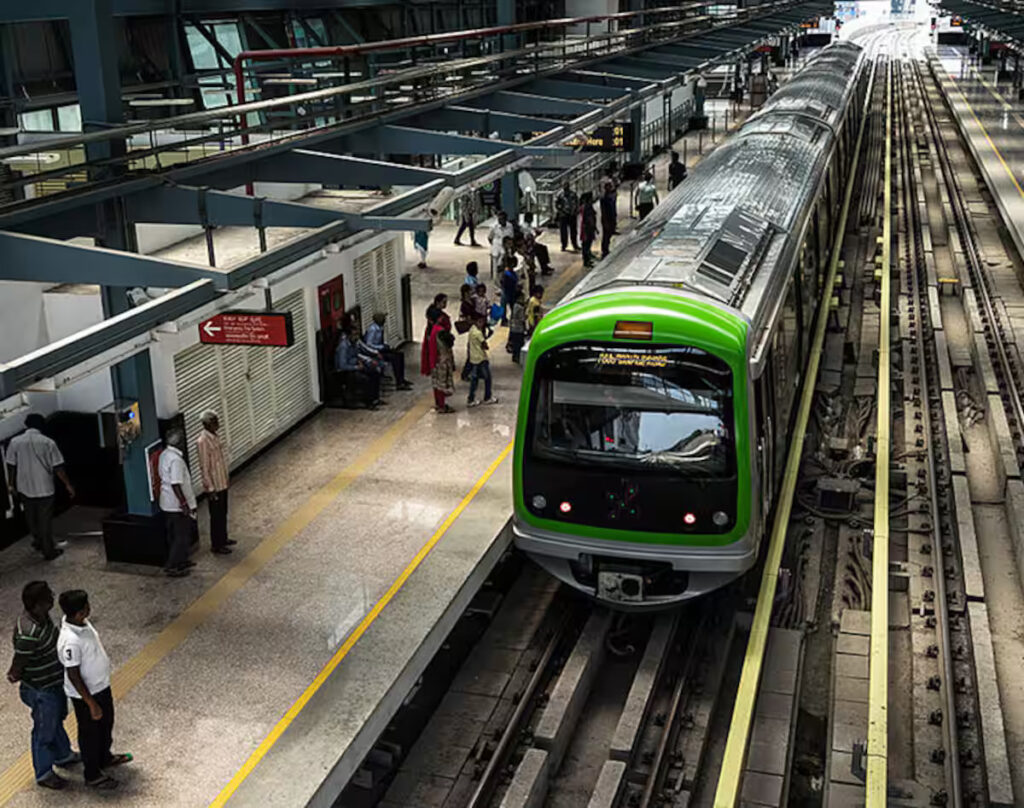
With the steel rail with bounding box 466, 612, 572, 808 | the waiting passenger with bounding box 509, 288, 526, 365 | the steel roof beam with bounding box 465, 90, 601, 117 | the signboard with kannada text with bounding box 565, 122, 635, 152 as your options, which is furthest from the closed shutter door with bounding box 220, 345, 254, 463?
the signboard with kannada text with bounding box 565, 122, 635, 152

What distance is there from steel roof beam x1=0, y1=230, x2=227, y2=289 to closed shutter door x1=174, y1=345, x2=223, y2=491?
333cm

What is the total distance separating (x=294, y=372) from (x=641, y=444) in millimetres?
6133

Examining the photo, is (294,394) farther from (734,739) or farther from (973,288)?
(973,288)

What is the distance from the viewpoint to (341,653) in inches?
360

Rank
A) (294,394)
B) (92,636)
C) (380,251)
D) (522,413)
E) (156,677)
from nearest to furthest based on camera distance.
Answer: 1. (92,636)
2. (156,677)
3. (522,413)
4. (294,394)
5. (380,251)

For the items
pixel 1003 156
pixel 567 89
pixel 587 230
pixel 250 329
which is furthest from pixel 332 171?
pixel 1003 156

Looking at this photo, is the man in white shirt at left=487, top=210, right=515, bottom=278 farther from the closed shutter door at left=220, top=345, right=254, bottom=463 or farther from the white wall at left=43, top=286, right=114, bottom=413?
the white wall at left=43, top=286, right=114, bottom=413

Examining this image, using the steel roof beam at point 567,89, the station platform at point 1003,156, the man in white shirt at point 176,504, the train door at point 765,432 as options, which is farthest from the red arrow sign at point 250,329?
the station platform at point 1003,156

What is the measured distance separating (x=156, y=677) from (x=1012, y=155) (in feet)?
117

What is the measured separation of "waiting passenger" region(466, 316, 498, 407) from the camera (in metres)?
14.7

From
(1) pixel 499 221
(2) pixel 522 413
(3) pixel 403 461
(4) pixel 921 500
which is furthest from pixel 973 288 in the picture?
(2) pixel 522 413

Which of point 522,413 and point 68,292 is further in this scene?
point 68,292

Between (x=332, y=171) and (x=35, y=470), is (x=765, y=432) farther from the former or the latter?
(x=35, y=470)

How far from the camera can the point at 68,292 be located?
11789mm
